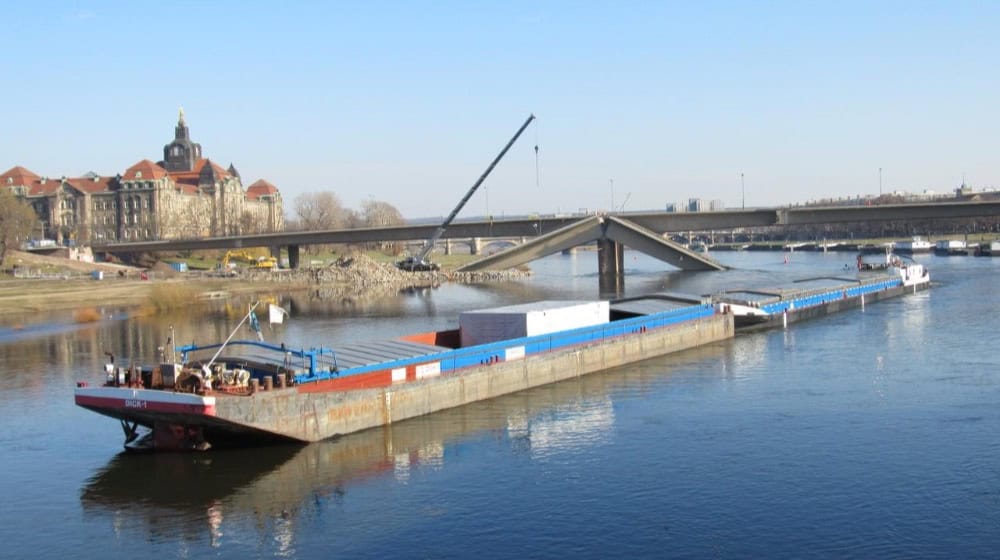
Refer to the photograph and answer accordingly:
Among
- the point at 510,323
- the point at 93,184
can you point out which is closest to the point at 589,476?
the point at 510,323

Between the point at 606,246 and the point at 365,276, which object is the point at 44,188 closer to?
the point at 365,276

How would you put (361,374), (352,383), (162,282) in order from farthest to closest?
(162,282)
(361,374)
(352,383)

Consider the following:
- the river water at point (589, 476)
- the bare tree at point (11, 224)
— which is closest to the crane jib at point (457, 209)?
the bare tree at point (11, 224)

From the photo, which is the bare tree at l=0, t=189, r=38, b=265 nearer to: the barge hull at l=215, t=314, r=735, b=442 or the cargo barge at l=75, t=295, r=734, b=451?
the cargo barge at l=75, t=295, r=734, b=451

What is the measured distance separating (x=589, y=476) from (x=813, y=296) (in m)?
55.1

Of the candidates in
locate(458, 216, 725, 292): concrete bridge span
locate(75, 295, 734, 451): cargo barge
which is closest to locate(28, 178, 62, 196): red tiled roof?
locate(458, 216, 725, 292): concrete bridge span

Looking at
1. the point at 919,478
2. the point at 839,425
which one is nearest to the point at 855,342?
the point at 839,425

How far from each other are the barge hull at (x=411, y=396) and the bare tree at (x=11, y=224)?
100 metres

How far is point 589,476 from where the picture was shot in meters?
34.6

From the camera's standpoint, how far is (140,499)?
A: 33.6 m

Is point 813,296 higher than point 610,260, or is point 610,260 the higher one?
point 610,260

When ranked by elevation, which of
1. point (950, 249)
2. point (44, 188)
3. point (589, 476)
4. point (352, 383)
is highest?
point (44, 188)

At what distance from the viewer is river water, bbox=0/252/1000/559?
28.7 metres

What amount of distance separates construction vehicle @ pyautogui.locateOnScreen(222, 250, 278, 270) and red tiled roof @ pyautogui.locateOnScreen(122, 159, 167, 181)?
80.2 feet
